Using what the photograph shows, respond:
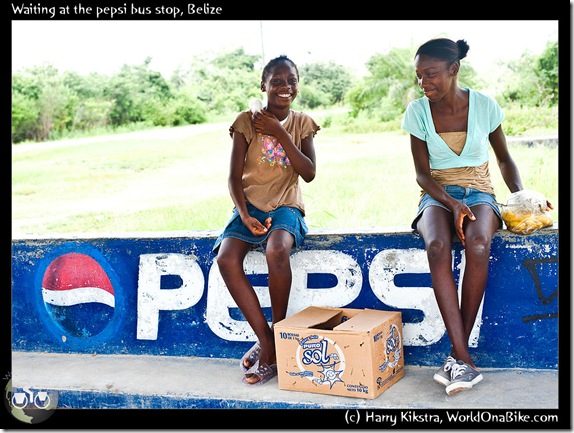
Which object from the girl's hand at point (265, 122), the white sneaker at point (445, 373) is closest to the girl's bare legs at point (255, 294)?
the girl's hand at point (265, 122)

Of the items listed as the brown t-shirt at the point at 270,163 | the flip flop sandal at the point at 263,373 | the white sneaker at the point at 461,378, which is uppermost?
the brown t-shirt at the point at 270,163

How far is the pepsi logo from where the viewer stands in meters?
4.21

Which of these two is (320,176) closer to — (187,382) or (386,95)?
(386,95)

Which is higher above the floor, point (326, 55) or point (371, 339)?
point (326, 55)

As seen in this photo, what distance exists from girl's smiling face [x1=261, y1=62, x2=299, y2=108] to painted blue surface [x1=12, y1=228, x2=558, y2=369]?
2.56 feet

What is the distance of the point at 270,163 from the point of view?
3.90 m

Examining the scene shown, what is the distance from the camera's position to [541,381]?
3420 mm

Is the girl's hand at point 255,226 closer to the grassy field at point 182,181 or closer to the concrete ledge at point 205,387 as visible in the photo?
the concrete ledge at point 205,387

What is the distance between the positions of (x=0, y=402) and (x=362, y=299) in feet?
6.76

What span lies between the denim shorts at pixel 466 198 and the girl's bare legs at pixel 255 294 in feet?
2.43

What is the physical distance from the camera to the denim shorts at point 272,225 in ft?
12.2

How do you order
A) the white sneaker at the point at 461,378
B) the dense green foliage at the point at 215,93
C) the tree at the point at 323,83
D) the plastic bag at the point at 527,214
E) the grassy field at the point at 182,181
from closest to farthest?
A: the white sneaker at the point at 461,378, the plastic bag at the point at 527,214, the grassy field at the point at 182,181, the tree at the point at 323,83, the dense green foliage at the point at 215,93

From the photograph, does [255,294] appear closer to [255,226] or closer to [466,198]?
[255,226]

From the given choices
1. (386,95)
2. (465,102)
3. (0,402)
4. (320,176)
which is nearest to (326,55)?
(386,95)
